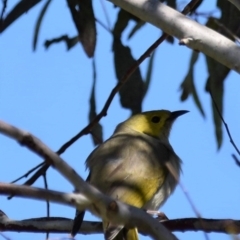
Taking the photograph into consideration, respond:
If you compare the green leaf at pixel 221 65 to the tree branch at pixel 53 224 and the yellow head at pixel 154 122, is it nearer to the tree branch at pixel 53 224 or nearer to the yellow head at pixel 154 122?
the yellow head at pixel 154 122

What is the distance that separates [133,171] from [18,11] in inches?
45.4

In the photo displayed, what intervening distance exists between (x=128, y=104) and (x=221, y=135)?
0.62 metres

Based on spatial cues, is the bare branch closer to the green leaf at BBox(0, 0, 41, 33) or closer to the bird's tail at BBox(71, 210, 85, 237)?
the bird's tail at BBox(71, 210, 85, 237)

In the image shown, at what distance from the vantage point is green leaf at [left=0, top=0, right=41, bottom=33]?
14.0ft

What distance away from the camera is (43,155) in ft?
5.64

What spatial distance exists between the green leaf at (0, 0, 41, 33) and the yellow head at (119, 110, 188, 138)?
3.35 feet

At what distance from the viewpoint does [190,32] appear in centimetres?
258

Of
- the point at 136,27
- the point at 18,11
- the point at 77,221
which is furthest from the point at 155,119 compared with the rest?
the point at 77,221

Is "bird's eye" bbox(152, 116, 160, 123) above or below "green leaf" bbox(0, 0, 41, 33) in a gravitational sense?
below

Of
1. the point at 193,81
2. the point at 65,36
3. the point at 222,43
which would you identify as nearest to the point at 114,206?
the point at 222,43

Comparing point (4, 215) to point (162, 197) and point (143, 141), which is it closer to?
point (162, 197)

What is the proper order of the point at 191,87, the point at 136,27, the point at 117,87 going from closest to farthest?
1. the point at 117,87
2. the point at 191,87
3. the point at 136,27

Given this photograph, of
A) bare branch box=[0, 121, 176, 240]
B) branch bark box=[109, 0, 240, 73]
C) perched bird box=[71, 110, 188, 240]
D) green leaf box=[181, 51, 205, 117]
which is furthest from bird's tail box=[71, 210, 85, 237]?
green leaf box=[181, 51, 205, 117]

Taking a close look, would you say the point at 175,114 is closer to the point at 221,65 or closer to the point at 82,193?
the point at 221,65
